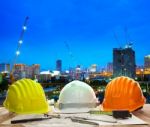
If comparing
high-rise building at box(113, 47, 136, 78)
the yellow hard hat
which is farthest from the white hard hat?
high-rise building at box(113, 47, 136, 78)

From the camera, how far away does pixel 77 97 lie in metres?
11.0

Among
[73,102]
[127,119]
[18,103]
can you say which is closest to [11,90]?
[18,103]

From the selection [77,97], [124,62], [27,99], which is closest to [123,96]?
[77,97]

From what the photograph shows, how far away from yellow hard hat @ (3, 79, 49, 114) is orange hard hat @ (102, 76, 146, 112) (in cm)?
186

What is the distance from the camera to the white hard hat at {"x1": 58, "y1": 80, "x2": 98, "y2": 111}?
1091 centimetres

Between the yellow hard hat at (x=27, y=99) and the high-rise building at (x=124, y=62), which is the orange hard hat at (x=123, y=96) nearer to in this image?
the yellow hard hat at (x=27, y=99)

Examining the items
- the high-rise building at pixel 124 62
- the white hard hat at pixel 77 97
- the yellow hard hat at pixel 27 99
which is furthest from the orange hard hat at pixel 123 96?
the high-rise building at pixel 124 62

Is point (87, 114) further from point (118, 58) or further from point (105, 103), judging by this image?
point (118, 58)

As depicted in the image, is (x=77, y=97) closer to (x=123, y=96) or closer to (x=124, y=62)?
(x=123, y=96)

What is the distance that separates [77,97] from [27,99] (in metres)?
1.65

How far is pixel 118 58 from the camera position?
8531cm

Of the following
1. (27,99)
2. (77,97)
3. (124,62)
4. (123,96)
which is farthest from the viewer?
(124,62)

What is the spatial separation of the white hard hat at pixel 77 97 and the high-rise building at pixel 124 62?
2612 inches

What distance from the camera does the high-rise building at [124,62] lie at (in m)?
79.4
